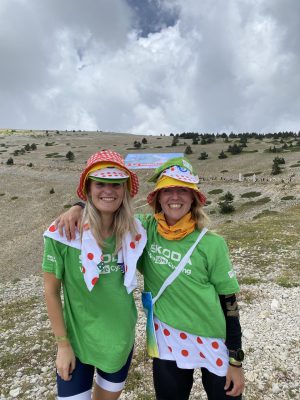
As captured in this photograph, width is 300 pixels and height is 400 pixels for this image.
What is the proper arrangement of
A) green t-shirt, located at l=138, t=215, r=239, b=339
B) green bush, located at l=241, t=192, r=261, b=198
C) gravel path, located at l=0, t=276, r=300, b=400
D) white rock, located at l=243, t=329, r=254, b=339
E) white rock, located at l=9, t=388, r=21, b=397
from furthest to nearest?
green bush, located at l=241, t=192, r=261, b=198, white rock, located at l=243, t=329, r=254, b=339, white rock, located at l=9, t=388, r=21, b=397, gravel path, located at l=0, t=276, r=300, b=400, green t-shirt, located at l=138, t=215, r=239, b=339

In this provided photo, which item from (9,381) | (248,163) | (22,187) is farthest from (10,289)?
(248,163)

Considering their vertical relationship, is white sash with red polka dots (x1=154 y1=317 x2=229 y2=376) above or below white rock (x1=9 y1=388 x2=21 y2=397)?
above

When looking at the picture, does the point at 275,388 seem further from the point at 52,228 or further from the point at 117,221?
the point at 52,228

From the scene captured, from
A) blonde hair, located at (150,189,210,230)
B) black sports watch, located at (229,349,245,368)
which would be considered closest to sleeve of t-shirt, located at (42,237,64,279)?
blonde hair, located at (150,189,210,230)

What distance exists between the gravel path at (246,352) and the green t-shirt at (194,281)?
3064mm

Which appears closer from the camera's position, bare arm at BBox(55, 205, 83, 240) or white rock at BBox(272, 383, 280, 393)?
bare arm at BBox(55, 205, 83, 240)

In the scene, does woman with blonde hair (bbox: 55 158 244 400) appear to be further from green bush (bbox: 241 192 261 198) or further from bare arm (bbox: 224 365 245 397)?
green bush (bbox: 241 192 261 198)

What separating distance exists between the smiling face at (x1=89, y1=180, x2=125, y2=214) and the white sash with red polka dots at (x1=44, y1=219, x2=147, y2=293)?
0.25 m

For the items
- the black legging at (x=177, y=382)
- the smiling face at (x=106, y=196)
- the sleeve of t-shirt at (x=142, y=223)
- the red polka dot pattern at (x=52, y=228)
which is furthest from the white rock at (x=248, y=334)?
the red polka dot pattern at (x=52, y=228)

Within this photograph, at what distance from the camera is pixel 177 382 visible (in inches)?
137

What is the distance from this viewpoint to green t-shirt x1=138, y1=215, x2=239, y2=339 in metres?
3.12

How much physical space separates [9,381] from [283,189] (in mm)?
25407

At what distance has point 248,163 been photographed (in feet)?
137

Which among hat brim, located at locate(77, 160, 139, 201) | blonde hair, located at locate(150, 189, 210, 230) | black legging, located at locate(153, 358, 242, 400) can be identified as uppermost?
hat brim, located at locate(77, 160, 139, 201)
